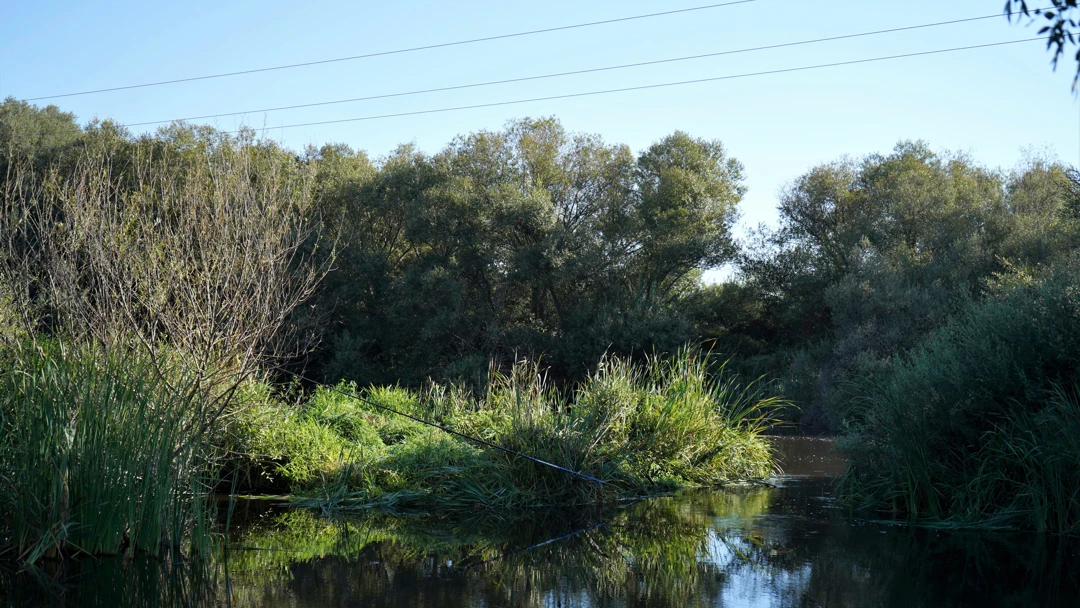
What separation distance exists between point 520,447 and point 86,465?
15.5 feet

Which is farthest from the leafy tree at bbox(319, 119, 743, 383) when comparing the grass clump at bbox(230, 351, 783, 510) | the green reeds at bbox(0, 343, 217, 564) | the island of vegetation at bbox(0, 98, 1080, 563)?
the green reeds at bbox(0, 343, 217, 564)

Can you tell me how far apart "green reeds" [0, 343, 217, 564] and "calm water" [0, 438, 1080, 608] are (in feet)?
0.84

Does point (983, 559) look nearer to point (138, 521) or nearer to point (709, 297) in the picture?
point (138, 521)

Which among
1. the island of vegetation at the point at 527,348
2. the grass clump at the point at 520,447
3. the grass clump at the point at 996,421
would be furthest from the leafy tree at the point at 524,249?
the grass clump at the point at 996,421

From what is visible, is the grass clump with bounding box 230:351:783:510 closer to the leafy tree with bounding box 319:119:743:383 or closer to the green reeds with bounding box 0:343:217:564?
the green reeds with bounding box 0:343:217:564

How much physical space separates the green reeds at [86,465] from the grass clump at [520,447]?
3143mm

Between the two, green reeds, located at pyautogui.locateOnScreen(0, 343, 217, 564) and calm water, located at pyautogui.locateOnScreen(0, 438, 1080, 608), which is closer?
calm water, located at pyautogui.locateOnScreen(0, 438, 1080, 608)

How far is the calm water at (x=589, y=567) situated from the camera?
572cm

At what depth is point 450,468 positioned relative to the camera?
9.98 m

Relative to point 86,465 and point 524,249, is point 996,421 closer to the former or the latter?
point 86,465

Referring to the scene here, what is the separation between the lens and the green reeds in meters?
6.26

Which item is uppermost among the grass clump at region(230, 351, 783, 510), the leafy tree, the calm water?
the leafy tree

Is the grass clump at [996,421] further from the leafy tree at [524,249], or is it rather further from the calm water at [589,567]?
the leafy tree at [524,249]

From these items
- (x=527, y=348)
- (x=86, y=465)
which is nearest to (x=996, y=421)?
(x=86, y=465)
